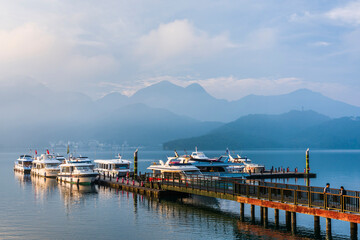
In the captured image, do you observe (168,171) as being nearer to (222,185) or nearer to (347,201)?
(222,185)

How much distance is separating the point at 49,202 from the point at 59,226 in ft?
52.3

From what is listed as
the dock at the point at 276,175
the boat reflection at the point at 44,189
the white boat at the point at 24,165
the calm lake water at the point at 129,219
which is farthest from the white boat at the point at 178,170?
the white boat at the point at 24,165

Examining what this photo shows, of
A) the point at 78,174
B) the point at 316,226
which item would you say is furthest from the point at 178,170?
the point at 316,226

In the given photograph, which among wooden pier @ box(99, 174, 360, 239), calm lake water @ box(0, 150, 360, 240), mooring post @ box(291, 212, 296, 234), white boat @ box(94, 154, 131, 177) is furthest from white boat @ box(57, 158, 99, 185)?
mooring post @ box(291, 212, 296, 234)

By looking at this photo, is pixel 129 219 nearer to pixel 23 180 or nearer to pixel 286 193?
pixel 286 193

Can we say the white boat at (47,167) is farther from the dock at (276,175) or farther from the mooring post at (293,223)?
the mooring post at (293,223)

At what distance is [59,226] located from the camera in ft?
128

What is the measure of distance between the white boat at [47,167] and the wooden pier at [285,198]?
40450mm

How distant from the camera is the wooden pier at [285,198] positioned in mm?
30438

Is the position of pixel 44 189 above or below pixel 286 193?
below

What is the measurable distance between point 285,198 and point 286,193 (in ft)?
1.39

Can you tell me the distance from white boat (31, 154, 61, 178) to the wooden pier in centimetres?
4045

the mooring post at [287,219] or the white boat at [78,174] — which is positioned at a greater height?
the white boat at [78,174]

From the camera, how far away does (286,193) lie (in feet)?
118
